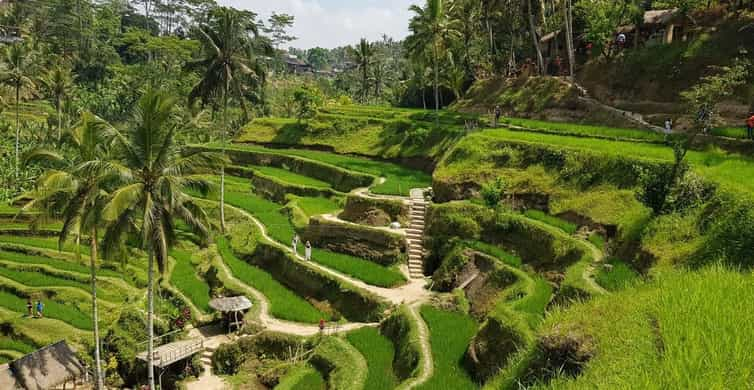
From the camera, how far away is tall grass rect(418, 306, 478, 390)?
1352cm

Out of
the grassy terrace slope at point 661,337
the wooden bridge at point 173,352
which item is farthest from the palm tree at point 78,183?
the grassy terrace slope at point 661,337

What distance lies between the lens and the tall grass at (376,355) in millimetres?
15094

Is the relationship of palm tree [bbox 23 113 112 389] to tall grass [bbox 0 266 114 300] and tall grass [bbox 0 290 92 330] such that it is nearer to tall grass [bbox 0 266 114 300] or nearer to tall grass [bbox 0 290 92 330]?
tall grass [bbox 0 290 92 330]

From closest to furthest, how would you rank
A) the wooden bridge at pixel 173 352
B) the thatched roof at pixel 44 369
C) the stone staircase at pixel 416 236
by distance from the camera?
the thatched roof at pixel 44 369, the wooden bridge at pixel 173 352, the stone staircase at pixel 416 236

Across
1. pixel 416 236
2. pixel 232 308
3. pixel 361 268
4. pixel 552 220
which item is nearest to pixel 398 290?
pixel 361 268

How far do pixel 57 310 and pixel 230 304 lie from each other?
7.99 metres

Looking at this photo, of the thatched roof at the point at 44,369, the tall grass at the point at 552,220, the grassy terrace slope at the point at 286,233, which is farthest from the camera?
the grassy terrace slope at the point at 286,233

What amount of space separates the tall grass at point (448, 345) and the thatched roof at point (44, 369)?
42.4 ft

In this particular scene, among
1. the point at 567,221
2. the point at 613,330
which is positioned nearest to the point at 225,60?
the point at 567,221

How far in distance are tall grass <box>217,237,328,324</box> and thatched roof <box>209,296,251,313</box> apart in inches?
45.8

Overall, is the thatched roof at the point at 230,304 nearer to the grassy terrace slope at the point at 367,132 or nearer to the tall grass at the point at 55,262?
the tall grass at the point at 55,262

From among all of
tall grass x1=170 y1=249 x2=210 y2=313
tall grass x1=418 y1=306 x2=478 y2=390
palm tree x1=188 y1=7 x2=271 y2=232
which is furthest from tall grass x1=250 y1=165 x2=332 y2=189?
tall grass x1=418 y1=306 x2=478 y2=390

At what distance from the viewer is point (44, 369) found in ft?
59.5

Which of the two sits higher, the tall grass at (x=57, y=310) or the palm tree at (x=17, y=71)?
the palm tree at (x=17, y=71)
